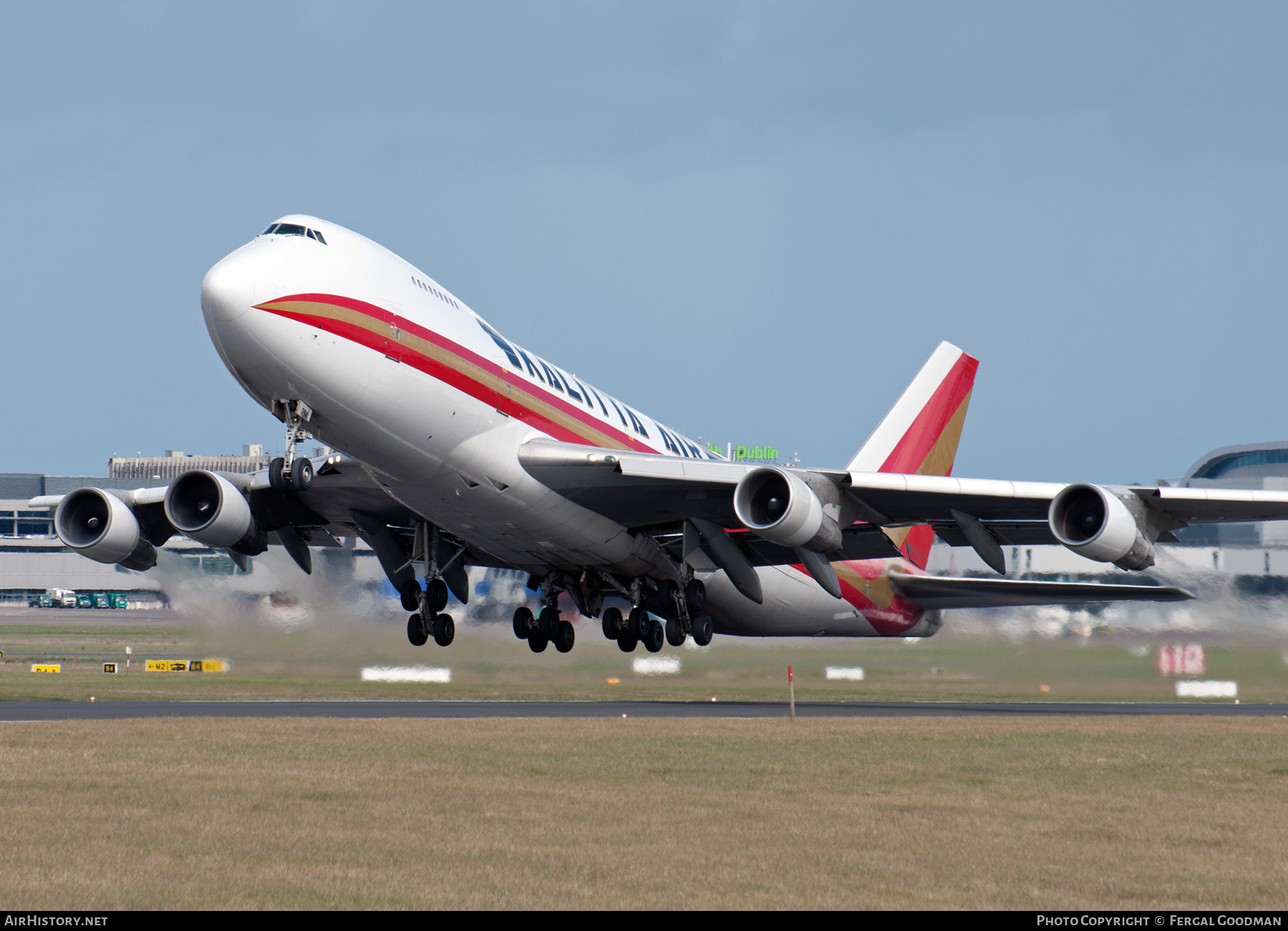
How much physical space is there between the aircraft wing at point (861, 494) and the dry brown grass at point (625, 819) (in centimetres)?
465

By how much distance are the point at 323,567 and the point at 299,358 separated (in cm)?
1864

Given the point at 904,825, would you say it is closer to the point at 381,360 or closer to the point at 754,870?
the point at 754,870

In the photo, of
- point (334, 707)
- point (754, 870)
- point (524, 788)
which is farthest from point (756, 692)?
point (754, 870)

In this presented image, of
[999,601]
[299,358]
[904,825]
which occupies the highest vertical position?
[299,358]

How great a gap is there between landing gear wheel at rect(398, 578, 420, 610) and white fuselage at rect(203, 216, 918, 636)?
2.84m

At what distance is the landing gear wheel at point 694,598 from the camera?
94.8 feet

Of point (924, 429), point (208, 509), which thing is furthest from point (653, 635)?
point (924, 429)

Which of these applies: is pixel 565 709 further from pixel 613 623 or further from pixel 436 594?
pixel 436 594

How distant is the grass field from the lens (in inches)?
1489

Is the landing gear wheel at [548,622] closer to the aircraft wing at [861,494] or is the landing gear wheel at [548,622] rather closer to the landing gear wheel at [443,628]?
the landing gear wheel at [443,628]

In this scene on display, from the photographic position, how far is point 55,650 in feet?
217

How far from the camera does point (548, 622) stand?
104 feet

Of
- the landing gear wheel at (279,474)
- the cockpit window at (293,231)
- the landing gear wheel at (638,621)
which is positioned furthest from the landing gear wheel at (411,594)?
the cockpit window at (293,231)

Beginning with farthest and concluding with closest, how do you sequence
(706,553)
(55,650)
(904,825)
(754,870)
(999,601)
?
(55,650) < (999,601) < (706,553) < (904,825) < (754,870)
